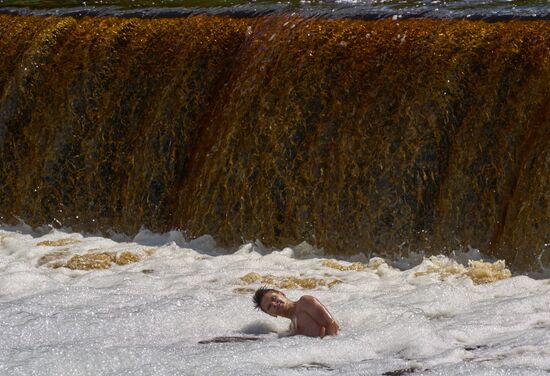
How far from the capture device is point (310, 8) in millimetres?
12312

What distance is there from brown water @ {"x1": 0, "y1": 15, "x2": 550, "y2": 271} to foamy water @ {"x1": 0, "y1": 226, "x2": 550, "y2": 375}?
0.42 meters

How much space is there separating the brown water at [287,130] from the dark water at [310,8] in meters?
0.21

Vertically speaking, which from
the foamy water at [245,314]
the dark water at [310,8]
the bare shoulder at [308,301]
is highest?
the dark water at [310,8]

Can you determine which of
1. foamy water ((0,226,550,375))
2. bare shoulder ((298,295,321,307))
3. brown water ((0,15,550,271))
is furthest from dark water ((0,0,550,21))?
bare shoulder ((298,295,321,307))

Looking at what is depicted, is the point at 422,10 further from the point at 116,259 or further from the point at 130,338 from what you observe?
the point at 130,338

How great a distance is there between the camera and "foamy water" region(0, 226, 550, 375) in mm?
7043

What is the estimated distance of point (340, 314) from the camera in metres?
8.37

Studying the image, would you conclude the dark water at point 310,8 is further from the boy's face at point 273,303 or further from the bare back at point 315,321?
the bare back at point 315,321

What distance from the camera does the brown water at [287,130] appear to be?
33.0 ft

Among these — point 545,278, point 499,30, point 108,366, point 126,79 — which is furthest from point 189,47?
point 108,366

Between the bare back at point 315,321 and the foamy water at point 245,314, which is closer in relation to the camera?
the foamy water at point 245,314

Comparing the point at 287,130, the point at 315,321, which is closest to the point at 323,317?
the point at 315,321

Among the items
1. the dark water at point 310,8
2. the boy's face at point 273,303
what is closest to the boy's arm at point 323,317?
the boy's face at point 273,303

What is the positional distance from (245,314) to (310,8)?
15.6ft
